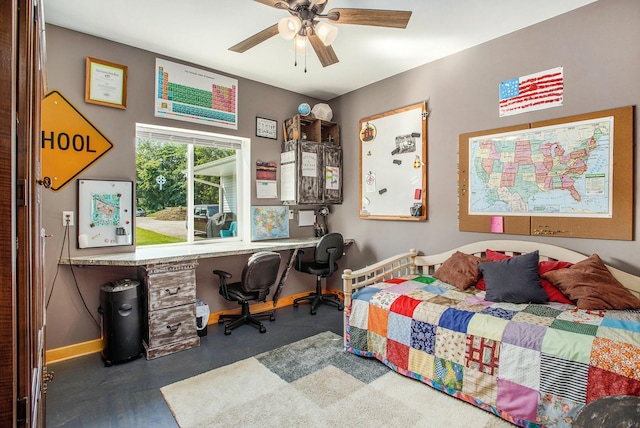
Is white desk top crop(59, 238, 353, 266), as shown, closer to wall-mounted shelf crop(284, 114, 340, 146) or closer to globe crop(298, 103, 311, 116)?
wall-mounted shelf crop(284, 114, 340, 146)

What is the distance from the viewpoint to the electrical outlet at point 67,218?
8.98 ft

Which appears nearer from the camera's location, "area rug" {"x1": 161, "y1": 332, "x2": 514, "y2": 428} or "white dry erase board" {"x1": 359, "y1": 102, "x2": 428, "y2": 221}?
"area rug" {"x1": 161, "y1": 332, "x2": 514, "y2": 428}

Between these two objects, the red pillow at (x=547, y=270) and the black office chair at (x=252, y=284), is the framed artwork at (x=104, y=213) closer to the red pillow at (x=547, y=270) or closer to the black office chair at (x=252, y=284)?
the black office chair at (x=252, y=284)

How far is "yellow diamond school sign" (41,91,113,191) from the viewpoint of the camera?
265 cm

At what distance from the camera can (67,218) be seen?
2.75 meters

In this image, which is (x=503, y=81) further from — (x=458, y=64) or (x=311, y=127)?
(x=311, y=127)

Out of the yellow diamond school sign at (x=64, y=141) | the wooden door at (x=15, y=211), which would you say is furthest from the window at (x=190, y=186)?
the wooden door at (x=15, y=211)

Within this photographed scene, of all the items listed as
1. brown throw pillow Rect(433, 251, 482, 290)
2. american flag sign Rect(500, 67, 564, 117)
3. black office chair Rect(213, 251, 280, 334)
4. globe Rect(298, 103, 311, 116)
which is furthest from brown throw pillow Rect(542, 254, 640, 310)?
globe Rect(298, 103, 311, 116)

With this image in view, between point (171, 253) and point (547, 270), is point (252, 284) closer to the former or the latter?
point (171, 253)

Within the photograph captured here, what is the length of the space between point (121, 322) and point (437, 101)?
11.5 feet

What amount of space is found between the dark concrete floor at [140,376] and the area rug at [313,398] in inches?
4.8

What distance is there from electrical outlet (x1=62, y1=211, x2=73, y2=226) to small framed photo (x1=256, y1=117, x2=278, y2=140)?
2.03 m

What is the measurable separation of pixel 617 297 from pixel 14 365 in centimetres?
294

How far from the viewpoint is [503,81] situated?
292cm
